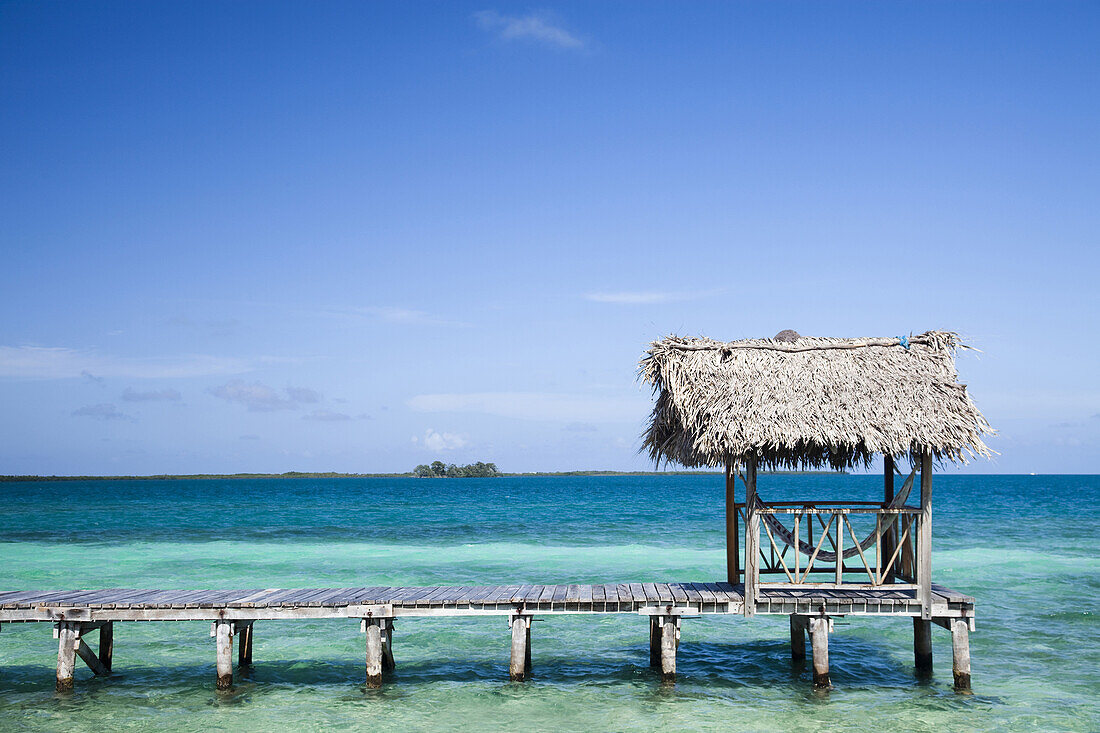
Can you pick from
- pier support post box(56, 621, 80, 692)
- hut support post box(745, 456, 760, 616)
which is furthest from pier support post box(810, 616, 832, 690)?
pier support post box(56, 621, 80, 692)

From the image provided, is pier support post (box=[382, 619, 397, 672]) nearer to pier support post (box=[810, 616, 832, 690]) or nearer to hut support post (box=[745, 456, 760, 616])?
hut support post (box=[745, 456, 760, 616])

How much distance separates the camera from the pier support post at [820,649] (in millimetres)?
9859

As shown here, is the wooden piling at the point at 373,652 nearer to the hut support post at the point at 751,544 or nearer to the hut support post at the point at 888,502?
the hut support post at the point at 751,544

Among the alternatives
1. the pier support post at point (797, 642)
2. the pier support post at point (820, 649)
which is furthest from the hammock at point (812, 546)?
the pier support post at point (797, 642)

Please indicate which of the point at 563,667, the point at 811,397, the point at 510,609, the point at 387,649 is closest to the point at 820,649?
the point at 811,397

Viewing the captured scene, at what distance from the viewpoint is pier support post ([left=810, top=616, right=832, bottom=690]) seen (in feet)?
32.3

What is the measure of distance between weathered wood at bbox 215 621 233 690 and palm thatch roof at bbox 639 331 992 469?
5.60 metres

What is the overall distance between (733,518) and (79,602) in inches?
306

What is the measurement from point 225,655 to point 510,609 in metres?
3.38

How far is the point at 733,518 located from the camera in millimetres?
10914

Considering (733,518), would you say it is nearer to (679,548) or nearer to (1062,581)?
(1062,581)

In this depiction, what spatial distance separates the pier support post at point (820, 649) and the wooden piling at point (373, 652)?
16.1ft

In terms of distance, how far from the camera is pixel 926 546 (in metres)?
9.49

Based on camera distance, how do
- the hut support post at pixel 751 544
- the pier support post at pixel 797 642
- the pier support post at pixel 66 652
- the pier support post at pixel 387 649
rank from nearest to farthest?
the hut support post at pixel 751 544
the pier support post at pixel 66 652
the pier support post at pixel 387 649
the pier support post at pixel 797 642
